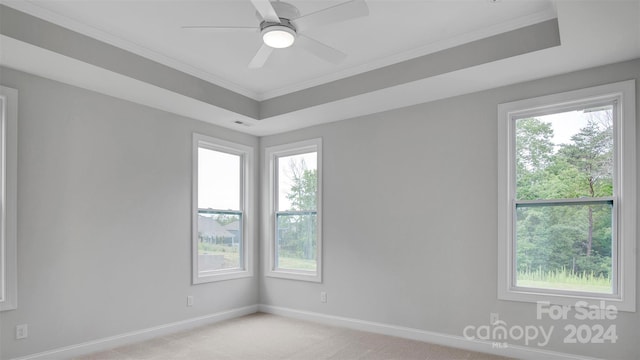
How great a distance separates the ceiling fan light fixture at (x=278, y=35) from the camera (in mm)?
2664

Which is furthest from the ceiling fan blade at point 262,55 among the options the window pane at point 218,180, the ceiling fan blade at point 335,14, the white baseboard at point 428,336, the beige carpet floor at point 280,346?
the white baseboard at point 428,336

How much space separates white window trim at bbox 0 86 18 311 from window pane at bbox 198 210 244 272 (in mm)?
1954

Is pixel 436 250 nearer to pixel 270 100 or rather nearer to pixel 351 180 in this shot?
pixel 351 180

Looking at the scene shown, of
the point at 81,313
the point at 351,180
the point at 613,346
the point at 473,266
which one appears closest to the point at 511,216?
the point at 473,266

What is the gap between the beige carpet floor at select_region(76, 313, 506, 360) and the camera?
370 centimetres

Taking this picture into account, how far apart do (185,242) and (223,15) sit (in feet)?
8.97

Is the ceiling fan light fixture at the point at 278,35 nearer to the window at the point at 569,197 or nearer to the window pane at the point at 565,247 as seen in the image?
the window at the point at 569,197

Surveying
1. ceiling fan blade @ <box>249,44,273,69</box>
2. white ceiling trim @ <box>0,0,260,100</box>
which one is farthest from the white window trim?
ceiling fan blade @ <box>249,44,273,69</box>

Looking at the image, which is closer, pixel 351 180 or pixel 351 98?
pixel 351 98

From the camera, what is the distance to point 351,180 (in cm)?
491

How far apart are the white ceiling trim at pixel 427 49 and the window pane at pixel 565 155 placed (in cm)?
98

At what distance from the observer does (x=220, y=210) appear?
5.26 metres

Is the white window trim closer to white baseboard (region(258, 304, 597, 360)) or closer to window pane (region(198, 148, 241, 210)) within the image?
window pane (region(198, 148, 241, 210))

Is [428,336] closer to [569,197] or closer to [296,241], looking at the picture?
[569,197]
